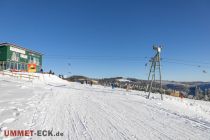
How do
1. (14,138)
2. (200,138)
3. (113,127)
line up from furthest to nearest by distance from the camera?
(113,127), (200,138), (14,138)

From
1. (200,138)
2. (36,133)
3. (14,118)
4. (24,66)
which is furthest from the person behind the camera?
(24,66)

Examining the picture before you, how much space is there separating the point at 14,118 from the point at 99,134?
4238 mm

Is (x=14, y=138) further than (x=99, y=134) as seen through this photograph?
No

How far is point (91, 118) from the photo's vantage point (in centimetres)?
970

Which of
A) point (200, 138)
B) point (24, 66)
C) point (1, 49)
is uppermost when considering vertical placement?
point (1, 49)

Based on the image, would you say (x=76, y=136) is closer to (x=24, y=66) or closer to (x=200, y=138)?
(x=200, y=138)

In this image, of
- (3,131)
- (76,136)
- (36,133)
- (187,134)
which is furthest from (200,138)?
(3,131)

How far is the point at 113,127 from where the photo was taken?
8.28m

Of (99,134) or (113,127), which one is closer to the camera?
(99,134)

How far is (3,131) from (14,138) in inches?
35.5

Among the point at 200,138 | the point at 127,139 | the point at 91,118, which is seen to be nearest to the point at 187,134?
the point at 200,138

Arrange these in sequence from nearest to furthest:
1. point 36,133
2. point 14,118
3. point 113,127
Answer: point 36,133 < point 113,127 < point 14,118

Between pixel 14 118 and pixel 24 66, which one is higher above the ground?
pixel 24 66

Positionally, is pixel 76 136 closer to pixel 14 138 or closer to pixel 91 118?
pixel 14 138
